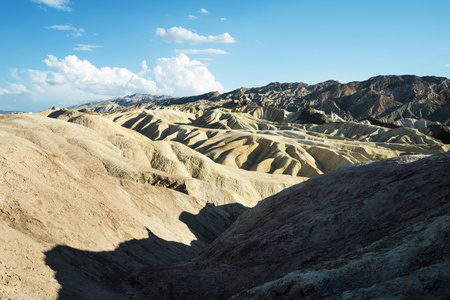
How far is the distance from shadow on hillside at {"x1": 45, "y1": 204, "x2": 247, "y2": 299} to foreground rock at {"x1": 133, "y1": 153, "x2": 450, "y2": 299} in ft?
3.71

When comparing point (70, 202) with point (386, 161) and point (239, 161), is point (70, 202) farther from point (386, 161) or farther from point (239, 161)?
point (239, 161)

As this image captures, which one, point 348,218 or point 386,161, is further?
point 386,161

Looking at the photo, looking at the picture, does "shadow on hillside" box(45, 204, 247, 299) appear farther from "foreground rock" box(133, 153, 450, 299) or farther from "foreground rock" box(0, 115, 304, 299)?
"foreground rock" box(133, 153, 450, 299)

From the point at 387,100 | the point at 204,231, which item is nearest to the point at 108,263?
the point at 204,231

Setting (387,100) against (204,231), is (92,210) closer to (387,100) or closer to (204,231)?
(204,231)

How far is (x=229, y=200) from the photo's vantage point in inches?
1423

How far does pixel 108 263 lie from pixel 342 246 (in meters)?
11.3

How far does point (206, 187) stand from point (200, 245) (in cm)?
1051

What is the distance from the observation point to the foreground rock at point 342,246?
8.66m

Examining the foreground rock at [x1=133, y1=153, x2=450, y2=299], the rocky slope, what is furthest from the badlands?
the rocky slope

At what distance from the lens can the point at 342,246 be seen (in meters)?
12.6

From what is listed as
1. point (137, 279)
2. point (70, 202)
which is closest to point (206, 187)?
point (70, 202)

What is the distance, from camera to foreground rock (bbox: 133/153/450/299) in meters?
8.66

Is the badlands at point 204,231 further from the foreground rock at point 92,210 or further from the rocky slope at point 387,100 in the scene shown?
the rocky slope at point 387,100
